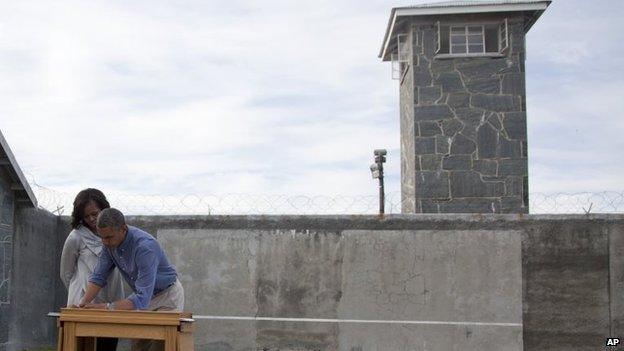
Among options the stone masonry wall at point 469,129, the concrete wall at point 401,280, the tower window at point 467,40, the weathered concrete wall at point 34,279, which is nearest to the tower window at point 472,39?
the tower window at point 467,40

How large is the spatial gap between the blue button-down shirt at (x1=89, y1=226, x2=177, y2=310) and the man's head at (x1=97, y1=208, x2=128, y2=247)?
4.5 inches

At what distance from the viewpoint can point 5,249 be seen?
9.51m

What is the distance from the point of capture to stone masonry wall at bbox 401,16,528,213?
54.3 ft

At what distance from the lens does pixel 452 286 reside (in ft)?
34.9

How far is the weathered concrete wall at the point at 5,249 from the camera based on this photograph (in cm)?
940

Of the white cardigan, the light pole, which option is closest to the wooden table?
the white cardigan

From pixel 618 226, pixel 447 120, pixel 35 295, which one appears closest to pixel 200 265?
pixel 35 295

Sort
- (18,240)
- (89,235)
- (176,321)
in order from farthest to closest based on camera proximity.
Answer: (18,240) → (89,235) → (176,321)

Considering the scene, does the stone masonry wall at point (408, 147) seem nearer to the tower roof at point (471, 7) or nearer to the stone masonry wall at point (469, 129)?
the stone masonry wall at point (469, 129)

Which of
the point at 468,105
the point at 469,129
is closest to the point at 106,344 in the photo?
the point at 469,129

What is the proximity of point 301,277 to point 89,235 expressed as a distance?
16.1 feet

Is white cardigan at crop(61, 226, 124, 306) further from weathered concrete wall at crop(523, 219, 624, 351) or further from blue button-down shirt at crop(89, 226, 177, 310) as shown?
weathered concrete wall at crop(523, 219, 624, 351)

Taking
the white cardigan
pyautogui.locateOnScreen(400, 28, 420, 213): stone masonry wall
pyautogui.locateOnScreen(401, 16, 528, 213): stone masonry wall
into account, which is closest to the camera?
the white cardigan

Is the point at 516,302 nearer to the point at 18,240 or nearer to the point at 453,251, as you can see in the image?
the point at 453,251
